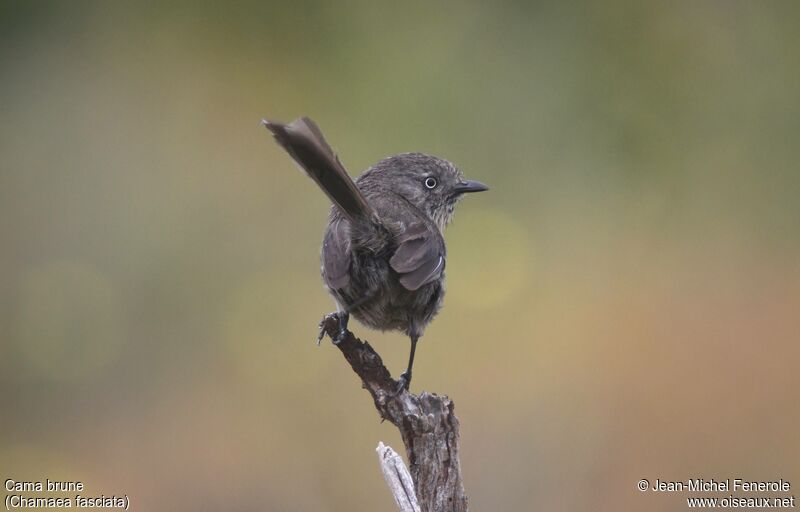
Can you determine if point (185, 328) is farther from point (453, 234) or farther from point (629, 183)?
point (629, 183)

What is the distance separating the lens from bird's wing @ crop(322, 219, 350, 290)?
462 cm

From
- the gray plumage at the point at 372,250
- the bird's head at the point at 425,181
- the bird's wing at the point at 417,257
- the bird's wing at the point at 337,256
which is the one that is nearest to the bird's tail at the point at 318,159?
the gray plumage at the point at 372,250

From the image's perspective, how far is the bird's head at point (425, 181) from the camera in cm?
575

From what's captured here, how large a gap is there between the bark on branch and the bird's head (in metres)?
1.61

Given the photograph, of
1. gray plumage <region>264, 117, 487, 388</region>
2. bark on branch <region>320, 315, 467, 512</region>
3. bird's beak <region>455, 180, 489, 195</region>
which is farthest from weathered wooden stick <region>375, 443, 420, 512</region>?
bird's beak <region>455, 180, 489, 195</region>

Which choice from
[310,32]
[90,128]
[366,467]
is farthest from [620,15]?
[366,467]

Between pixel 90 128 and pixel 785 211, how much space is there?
6.79 metres

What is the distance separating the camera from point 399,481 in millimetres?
4145

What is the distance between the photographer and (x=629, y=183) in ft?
33.2

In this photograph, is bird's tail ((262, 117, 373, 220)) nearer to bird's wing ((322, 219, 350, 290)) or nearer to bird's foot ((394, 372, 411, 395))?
bird's wing ((322, 219, 350, 290))

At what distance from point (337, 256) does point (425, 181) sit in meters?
1.29

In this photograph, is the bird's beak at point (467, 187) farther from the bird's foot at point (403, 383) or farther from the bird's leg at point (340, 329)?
the bird's foot at point (403, 383)

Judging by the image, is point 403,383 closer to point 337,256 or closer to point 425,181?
point 337,256

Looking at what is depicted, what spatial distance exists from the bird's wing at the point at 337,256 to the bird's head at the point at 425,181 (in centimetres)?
89
